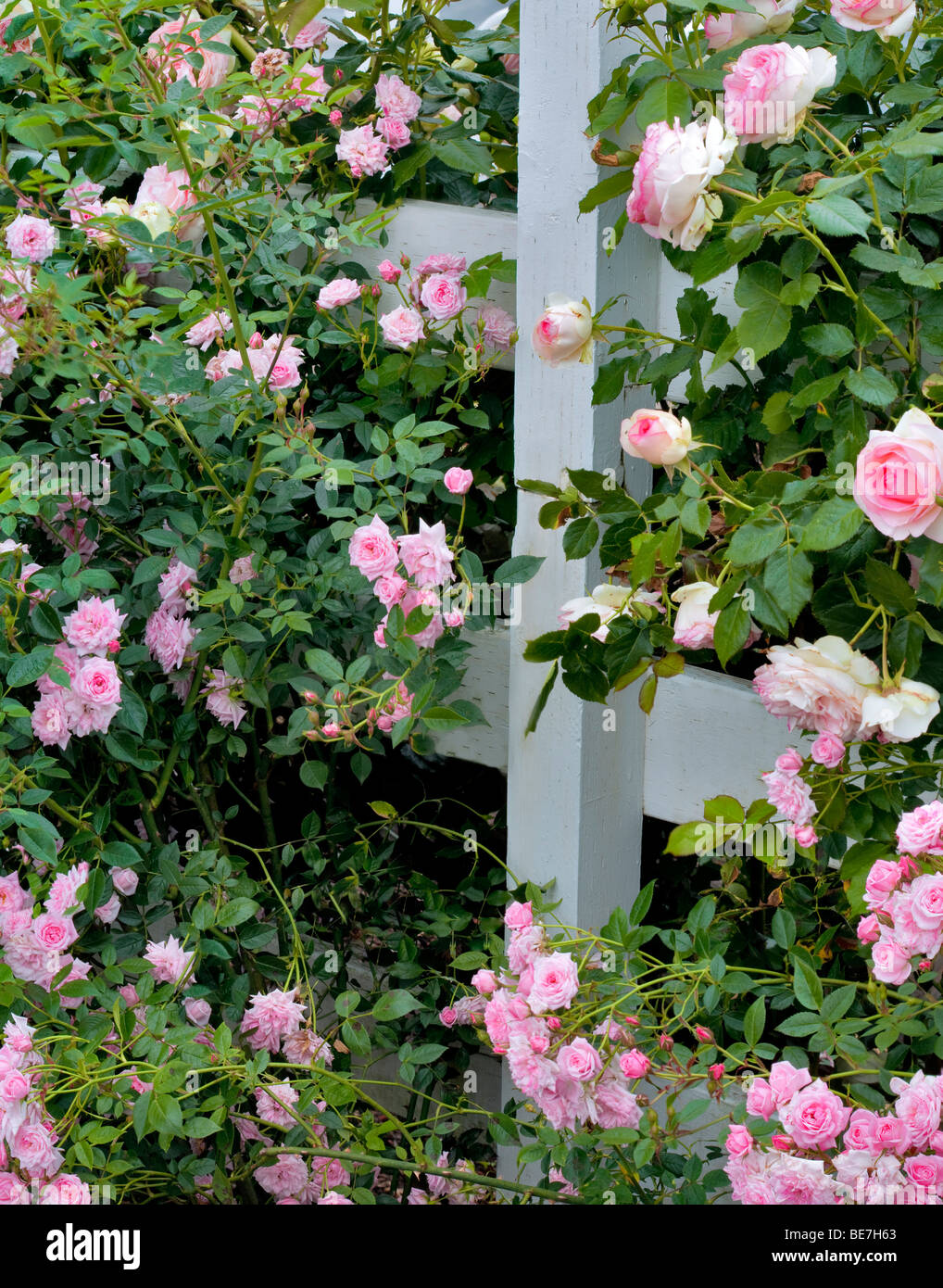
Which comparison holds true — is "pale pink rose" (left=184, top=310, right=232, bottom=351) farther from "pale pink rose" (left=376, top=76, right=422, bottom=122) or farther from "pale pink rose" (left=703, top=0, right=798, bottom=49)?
"pale pink rose" (left=703, top=0, right=798, bottom=49)

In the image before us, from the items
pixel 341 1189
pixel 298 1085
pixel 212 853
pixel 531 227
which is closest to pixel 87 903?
pixel 212 853

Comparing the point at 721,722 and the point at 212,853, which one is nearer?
the point at 721,722

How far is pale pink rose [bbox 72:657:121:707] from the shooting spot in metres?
1.42

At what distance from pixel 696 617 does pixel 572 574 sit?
329mm

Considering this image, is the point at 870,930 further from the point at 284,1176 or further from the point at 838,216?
the point at 284,1176

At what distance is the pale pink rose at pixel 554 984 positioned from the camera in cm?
128

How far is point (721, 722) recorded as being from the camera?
57.6 inches

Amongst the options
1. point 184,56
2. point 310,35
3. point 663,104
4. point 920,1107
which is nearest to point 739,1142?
point 920,1107

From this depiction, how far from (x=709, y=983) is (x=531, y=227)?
0.86 m

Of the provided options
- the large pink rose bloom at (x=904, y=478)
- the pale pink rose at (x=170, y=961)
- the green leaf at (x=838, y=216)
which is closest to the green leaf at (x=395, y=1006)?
the pale pink rose at (x=170, y=961)

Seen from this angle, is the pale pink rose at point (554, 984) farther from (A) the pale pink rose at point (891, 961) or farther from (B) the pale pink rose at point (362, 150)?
(B) the pale pink rose at point (362, 150)

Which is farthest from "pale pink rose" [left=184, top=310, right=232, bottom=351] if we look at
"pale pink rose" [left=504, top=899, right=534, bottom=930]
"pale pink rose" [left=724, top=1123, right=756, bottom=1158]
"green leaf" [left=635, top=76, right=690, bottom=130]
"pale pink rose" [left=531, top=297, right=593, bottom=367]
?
"pale pink rose" [left=724, top=1123, right=756, bottom=1158]

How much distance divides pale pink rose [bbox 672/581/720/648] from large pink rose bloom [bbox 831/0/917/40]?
0.49 metres
